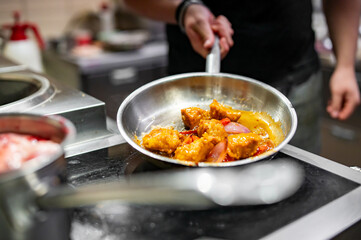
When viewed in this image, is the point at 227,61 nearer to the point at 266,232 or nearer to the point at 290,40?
the point at 290,40

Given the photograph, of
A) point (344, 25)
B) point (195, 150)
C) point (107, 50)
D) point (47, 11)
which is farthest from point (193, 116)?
point (47, 11)

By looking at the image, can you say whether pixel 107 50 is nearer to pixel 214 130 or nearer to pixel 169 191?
pixel 214 130

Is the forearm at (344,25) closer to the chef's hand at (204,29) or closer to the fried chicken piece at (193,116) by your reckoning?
the chef's hand at (204,29)

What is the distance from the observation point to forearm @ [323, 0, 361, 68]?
4.99 feet

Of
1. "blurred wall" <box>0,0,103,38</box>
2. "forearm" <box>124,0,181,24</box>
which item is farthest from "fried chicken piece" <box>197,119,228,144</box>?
Answer: "blurred wall" <box>0,0,103,38</box>

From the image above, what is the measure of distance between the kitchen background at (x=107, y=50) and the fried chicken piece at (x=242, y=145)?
4.97ft

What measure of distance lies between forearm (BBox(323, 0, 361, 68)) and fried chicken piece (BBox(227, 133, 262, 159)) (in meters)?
0.95

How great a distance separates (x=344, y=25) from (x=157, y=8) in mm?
826

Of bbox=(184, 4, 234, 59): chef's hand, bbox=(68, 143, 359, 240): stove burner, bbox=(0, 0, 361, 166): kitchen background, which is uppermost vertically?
bbox=(184, 4, 234, 59): chef's hand

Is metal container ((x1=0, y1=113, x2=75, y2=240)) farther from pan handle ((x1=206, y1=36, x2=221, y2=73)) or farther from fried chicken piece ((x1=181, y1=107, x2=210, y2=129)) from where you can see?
pan handle ((x1=206, y1=36, x2=221, y2=73))

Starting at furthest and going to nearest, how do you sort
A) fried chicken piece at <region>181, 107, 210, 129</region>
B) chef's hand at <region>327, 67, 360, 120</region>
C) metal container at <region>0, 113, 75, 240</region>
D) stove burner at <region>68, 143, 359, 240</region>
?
chef's hand at <region>327, 67, 360, 120</region> < fried chicken piece at <region>181, 107, 210, 129</region> < stove burner at <region>68, 143, 359, 240</region> < metal container at <region>0, 113, 75, 240</region>

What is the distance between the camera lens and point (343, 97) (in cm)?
144

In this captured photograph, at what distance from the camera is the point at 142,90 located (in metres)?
1.00

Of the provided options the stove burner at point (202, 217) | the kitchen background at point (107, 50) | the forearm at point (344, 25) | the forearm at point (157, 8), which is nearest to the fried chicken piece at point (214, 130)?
the stove burner at point (202, 217)
